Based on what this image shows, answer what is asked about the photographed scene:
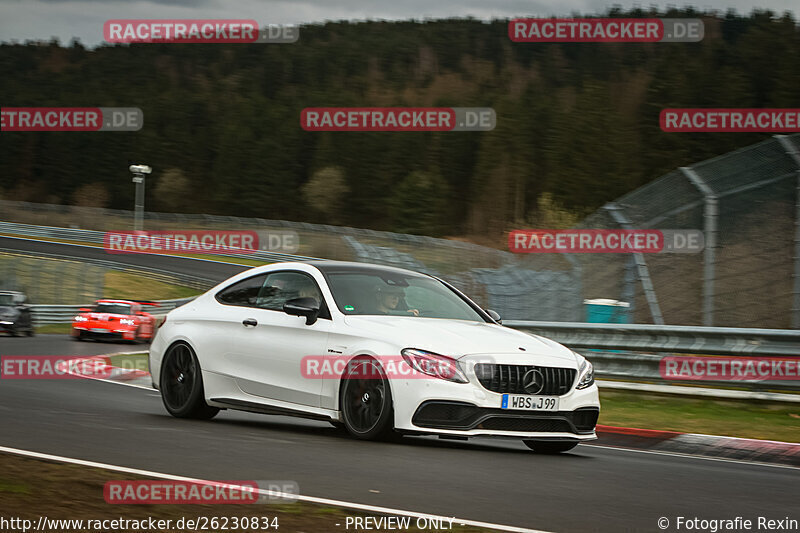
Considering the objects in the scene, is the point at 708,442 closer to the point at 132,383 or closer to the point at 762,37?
the point at 132,383

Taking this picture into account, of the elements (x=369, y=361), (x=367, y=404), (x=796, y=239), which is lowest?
(x=367, y=404)

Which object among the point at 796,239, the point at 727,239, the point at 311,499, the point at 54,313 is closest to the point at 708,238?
the point at 727,239

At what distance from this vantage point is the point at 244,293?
1062cm

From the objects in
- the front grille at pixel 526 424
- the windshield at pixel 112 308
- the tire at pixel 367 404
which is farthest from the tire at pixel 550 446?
the windshield at pixel 112 308

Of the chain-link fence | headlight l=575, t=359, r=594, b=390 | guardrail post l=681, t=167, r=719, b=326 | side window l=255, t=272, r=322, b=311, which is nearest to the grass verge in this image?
the chain-link fence

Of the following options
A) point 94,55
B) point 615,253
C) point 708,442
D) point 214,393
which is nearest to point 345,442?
point 214,393

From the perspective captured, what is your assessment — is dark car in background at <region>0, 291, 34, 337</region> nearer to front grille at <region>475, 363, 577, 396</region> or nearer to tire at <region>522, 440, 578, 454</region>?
tire at <region>522, 440, 578, 454</region>

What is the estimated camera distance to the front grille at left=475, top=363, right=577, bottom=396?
873 centimetres

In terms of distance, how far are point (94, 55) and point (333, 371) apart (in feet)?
452

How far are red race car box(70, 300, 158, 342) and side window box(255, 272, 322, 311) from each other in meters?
20.1

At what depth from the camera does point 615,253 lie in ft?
51.4

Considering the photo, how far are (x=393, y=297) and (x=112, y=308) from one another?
21733 millimetres

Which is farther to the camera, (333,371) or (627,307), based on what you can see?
(627,307)

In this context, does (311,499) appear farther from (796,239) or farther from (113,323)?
(113,323)
